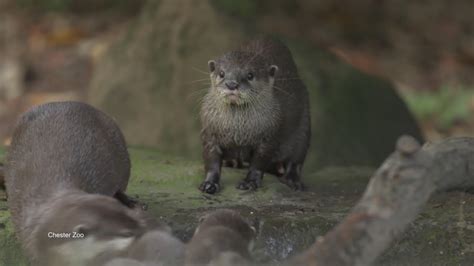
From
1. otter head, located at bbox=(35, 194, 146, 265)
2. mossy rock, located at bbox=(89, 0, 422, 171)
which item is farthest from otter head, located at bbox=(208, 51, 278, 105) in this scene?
otter head, located at bbox=(35, 194, 146, 265)

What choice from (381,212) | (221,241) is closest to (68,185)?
(221,241)

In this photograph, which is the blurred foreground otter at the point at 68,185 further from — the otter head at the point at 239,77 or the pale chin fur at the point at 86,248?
the otter head at the point at 239,77

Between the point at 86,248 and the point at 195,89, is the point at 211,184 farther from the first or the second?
the point at 195,89

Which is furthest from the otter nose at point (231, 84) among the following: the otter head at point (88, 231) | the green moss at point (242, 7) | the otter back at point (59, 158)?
the green moss at point (242, 7)

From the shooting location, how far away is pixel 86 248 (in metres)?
3.67

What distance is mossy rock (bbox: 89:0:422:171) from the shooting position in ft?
25.7

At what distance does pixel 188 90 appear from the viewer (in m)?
8.16

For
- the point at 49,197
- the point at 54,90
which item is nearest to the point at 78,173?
the point at 49,197

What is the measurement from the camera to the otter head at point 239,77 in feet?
19.5

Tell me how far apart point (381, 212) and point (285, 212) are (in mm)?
1675

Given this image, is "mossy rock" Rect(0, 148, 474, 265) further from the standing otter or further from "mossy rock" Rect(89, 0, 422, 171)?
"mossy rock" Rect(89, 0, 422, 171)

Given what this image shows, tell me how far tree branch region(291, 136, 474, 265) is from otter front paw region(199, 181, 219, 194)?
2.13 metres

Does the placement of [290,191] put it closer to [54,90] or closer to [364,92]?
[364,92]

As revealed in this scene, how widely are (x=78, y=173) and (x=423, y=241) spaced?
5.21 feet
